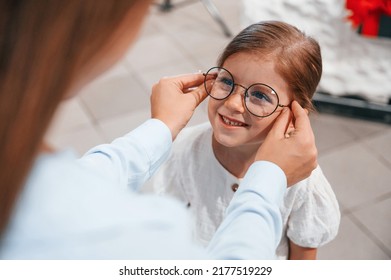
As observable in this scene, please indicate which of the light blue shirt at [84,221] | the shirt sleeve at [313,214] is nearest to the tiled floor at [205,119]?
the shirt sleeve at [313,214]

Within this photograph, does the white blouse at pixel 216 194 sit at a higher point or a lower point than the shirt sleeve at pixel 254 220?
lower

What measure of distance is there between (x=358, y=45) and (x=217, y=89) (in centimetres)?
125

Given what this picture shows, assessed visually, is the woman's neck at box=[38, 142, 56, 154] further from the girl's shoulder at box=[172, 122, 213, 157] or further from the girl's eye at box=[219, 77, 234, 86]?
the girl's shoulder at box=[172, 122, 213, 157]

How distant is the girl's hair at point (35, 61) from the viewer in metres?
0.39

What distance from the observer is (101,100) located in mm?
2389

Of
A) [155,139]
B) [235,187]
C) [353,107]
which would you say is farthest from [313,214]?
[353,107]

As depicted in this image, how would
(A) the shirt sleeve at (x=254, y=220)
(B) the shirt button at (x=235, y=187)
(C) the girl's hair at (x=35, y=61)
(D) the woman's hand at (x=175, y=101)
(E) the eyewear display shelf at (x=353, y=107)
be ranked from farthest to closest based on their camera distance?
(E) the eyewear display shelf at (x=353, y=107) → (B) the shirt button at (x=235, y=187) → (D) the woman's hand at (x=175, y=101) → (A) the shirt sleeve at (x=254, y=220) → (C) the girl's hair at (x=35, y=61)

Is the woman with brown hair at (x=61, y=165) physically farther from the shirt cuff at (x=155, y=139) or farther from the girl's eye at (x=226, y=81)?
the girl's eye at (x=226, y=81)

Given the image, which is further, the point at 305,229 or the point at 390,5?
the point at 390,5

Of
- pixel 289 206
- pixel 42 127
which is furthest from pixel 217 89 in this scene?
pixel 42 127

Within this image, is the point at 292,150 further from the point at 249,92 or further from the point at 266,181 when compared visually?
the point at 249,92

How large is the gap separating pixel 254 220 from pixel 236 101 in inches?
13.5

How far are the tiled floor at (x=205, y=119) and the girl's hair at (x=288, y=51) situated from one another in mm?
401
